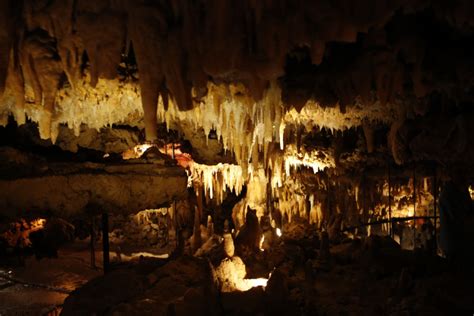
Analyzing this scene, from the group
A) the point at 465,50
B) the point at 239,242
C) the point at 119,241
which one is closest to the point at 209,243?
the point at 239,242

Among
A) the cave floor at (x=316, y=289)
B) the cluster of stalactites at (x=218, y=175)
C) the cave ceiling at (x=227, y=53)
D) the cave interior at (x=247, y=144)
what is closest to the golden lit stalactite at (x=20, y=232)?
the cave interior at (x=247, y=144)

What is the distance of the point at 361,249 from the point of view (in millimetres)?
7629

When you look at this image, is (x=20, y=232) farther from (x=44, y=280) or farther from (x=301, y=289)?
(x=301, y=289)

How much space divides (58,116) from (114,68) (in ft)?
10.7

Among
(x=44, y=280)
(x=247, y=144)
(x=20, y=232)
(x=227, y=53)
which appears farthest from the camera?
(x=20, y=232)

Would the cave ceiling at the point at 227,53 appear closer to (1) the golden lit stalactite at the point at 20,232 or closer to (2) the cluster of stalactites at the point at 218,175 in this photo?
(2) the cluster of stalactites at the point at 218,175

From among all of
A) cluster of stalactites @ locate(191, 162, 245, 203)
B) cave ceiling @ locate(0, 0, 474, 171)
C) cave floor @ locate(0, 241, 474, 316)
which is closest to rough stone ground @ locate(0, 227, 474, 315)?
cave floor @ locate(0, 241, 474, 316)

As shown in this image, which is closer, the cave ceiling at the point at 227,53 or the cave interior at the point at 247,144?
the cave ceiling at the point at 227,53

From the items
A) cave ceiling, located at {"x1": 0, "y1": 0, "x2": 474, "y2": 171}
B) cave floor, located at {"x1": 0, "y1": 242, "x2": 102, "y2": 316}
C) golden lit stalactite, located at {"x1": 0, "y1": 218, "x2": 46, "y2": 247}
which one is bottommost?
cave floor, located at {"x1": 0, "y1": 242, "x2": 102, "y2": 316}

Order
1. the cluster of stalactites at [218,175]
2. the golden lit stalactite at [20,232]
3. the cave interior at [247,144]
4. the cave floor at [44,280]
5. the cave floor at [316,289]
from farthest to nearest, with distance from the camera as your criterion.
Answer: the golden lit stalactite at [20,232]
the cluster of stalactites at [218,175]
the cave floor at [44,280]
the cave floor at [316,289]
the cave interior at [247,144]

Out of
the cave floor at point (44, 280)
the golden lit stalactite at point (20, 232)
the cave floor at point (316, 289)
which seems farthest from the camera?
the golden lit stalactite at point (20, 232)

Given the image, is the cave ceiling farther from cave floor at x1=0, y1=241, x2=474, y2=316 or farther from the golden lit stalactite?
the golden lit stalactite

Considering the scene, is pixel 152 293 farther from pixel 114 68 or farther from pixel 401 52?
pixel 401 52

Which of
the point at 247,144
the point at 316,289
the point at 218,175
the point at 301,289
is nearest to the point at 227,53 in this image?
the point at 247,144
